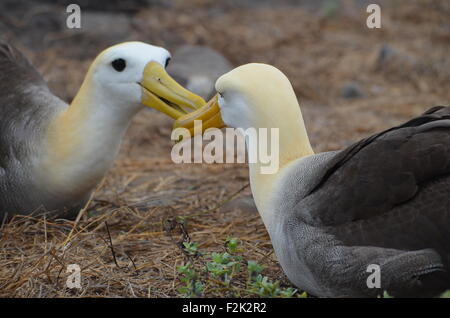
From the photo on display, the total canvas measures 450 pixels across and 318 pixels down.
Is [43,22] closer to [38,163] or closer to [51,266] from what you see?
[38,163]

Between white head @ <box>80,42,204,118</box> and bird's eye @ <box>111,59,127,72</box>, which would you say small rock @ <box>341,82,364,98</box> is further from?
bird's eye @ <box>111,59,127,72</box>

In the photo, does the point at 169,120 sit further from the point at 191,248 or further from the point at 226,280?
the point at 226,280

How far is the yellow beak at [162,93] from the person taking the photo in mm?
5266

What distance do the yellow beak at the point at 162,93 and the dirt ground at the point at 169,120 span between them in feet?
2.70

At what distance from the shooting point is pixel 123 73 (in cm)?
531

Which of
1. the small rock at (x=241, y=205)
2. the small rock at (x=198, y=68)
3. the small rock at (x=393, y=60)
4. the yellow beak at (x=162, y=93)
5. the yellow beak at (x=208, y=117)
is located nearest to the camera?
the yellow beak at (x=208, y=117)

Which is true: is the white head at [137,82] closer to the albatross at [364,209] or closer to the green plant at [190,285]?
the albatross at [364,209]

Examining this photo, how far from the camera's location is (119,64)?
5.33 metres

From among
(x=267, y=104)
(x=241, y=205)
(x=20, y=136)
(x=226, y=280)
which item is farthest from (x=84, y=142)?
(x=226, y=280)

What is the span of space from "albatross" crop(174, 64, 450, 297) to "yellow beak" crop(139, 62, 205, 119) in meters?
1.05

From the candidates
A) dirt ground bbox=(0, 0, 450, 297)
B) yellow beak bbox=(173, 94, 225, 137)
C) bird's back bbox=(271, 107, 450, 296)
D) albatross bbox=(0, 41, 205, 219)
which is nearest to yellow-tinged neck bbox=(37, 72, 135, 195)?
albatross bbox=(0, 41, 205, 219)

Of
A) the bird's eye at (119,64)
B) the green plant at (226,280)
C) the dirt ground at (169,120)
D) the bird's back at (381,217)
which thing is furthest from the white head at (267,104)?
the bird's eye at (119,64)

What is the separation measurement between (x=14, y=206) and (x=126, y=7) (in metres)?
6.52
